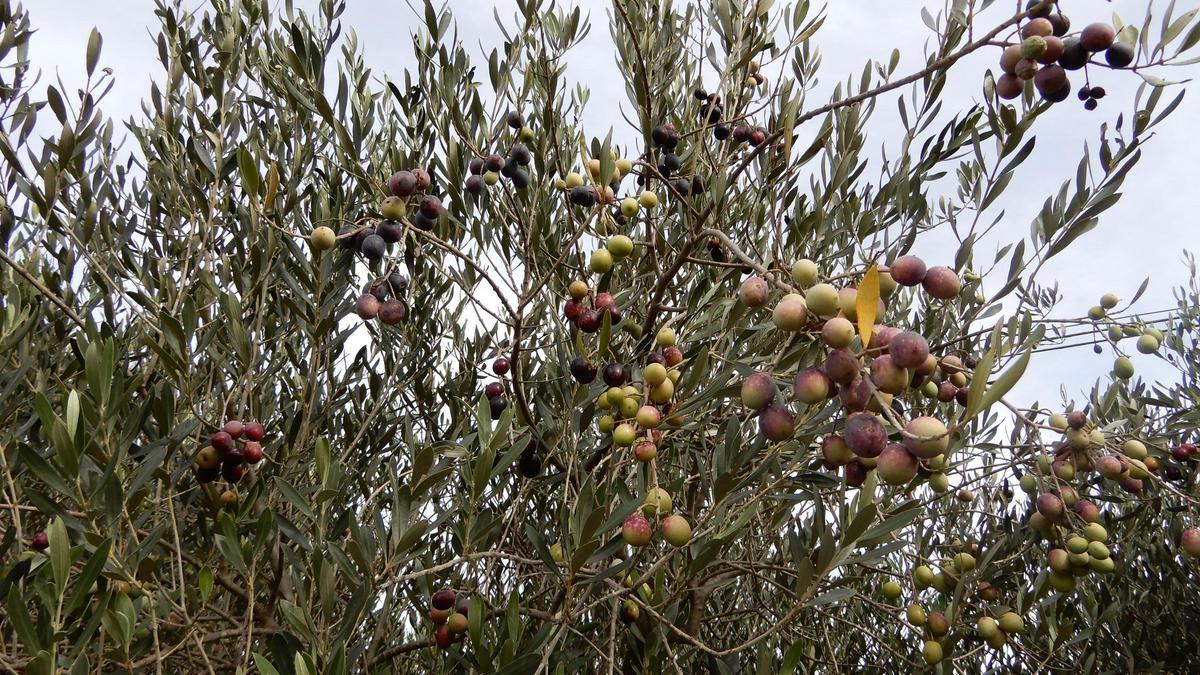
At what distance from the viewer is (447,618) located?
2.35 metres

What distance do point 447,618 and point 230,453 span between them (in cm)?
82

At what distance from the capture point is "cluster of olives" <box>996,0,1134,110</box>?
68.4 inches

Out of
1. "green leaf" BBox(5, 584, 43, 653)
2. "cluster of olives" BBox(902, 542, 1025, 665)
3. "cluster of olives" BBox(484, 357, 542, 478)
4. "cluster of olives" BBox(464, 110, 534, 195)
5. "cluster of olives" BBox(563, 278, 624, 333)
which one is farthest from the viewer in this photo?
"cluster of olives" BBox(464, 110, 534, 195)

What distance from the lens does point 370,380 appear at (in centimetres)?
295

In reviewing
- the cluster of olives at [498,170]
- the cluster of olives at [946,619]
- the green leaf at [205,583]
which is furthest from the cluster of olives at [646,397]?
the cluster of olives at [946,619]

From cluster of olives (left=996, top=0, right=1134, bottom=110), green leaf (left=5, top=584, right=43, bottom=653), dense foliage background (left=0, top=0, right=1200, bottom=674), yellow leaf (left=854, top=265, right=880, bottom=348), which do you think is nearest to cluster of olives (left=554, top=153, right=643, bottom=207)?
dense foliage background (left=0, top=0, right=1200, bottom=674)

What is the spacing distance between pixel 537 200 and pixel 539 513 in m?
1.22

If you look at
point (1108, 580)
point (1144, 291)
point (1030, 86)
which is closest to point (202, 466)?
point (1030, 86)

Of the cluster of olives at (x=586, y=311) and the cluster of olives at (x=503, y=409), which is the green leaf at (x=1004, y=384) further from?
the cluster of olives at (x=503, y=409)

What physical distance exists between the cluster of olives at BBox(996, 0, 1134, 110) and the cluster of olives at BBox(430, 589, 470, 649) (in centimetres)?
202

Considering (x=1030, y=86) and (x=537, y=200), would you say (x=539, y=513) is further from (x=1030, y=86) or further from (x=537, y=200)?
(x=1030, y=86)

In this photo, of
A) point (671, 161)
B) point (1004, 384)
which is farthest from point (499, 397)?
point (1004, 384)

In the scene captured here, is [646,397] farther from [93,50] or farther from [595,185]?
[93,50]

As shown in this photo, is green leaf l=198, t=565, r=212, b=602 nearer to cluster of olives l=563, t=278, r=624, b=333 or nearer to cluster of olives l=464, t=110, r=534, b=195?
cluster of olives l=563, t=278, r=624, b=333
